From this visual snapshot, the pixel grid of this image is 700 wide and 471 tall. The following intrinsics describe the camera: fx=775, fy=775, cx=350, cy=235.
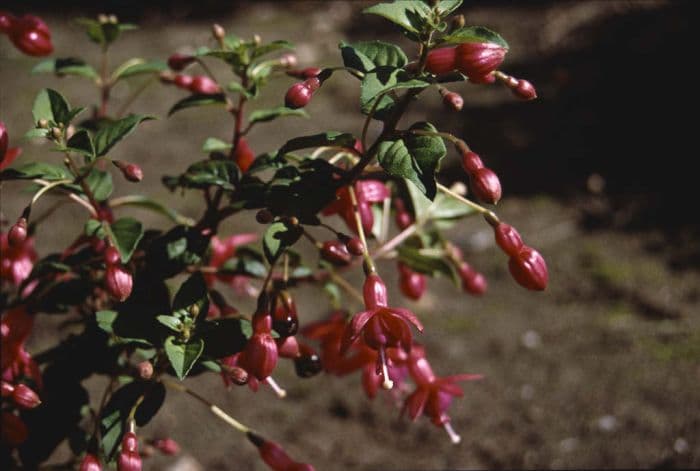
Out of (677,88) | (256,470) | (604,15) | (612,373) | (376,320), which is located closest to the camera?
(376,320)

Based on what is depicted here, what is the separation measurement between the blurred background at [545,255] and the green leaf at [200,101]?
0.89 meters

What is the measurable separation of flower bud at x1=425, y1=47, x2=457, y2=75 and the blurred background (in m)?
1.06

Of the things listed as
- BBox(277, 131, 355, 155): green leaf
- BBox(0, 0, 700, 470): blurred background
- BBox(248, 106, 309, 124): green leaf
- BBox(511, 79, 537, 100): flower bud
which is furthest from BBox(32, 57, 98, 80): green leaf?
BBox(0, 0, 700, 470): blurred background

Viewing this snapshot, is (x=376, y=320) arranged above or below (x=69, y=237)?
above

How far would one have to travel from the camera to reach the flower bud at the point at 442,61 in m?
0.71

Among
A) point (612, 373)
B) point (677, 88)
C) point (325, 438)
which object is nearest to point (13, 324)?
point (325, 438)

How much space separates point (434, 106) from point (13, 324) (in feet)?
7.59

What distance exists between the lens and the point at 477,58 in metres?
0.70

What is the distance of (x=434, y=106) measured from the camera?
3051 millimetres

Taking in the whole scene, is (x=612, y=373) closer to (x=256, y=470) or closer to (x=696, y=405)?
(x=696, y=405)

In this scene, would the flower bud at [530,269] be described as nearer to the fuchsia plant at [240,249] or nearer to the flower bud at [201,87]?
the fuchsia plant at [240,249]

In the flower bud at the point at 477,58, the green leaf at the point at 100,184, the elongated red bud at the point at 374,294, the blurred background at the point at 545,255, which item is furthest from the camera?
the blurred background at the point at 545,255

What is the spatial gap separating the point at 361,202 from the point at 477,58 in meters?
0.26

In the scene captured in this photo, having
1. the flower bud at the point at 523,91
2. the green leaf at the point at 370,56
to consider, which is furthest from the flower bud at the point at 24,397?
the flower bud at the point at 523,91
